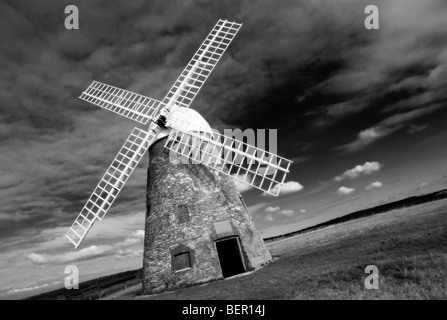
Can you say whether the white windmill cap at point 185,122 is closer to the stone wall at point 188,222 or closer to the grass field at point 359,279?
the stone wall at point 188,222

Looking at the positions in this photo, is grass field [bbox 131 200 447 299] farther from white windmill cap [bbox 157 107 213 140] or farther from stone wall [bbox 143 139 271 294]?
white windmill cap [bbox 157 107 213 140]

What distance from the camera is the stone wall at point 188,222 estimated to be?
12406 mm

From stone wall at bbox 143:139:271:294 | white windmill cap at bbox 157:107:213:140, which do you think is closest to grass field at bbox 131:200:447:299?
stone wall at bbox 143:139:271:294

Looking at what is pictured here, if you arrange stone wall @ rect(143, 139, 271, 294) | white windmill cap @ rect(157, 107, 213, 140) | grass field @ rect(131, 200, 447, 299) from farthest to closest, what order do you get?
1. white windmill cap @ rect(157, 107, 213, 140)
2. stone wall @ rect(143, 139, 271, 294)
3. grass field @ rect(131, 200, 447, 299)

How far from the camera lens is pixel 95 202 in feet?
44.4

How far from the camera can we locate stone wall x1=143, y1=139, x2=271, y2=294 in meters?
12.4

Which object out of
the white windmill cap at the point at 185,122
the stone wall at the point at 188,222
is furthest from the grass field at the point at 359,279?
the white windmill cap at the point at 185,122

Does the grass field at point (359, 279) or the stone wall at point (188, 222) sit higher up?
the stone wall at point (188, 222)

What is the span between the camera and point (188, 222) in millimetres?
13000

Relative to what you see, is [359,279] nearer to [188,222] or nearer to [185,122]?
[188,222]

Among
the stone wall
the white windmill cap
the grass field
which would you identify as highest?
the white windmill cap
